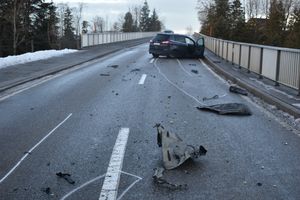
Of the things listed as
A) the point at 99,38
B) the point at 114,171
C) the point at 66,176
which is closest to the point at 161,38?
the point at 99,38

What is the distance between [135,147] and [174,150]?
2.36ft

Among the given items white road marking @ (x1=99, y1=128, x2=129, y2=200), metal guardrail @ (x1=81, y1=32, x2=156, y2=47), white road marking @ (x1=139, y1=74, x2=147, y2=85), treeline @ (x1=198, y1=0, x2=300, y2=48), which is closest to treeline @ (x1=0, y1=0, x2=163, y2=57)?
metal guardrail @ (x1=81, y1=32, x2=156, y2=47)

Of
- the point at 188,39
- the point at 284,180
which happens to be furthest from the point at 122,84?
the point at 188,39

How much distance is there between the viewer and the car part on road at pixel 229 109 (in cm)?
1044

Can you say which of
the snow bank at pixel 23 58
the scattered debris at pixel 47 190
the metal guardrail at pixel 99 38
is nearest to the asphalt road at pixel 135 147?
the scattered debris at pixel 47 190

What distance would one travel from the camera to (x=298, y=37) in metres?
53.2

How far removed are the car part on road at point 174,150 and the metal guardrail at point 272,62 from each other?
5.86 m

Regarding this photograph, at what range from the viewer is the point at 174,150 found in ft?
22.2

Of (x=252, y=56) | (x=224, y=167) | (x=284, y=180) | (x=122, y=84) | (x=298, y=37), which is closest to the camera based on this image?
(x=284, y=180)

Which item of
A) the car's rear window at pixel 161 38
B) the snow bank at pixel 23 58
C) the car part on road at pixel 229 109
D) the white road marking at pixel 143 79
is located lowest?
the white road marking at pixel 143 79

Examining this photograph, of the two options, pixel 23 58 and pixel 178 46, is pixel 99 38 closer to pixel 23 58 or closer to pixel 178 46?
pixel 178 46

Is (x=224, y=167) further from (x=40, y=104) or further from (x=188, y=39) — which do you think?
(x=188, y=39)

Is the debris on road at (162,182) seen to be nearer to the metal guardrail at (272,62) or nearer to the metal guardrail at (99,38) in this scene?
the metal guardrail at (272,62)

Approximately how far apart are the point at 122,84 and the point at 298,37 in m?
41.4
